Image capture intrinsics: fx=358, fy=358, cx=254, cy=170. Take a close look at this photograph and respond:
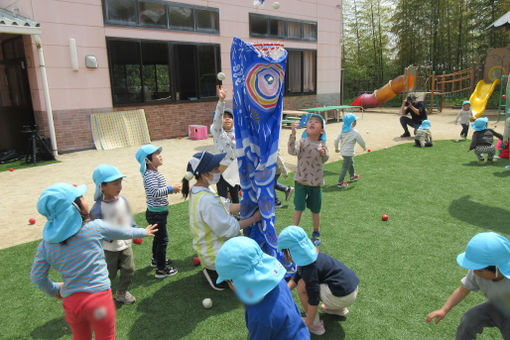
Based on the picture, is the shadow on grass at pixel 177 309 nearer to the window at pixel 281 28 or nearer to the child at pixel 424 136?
the child at pixel 424 136

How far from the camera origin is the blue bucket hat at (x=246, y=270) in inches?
75.6

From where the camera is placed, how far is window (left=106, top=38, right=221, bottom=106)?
41.4 ft

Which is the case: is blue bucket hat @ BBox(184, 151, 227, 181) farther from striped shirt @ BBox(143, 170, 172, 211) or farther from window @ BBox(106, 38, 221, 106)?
window @ BBox(106, 38, 221, 106)

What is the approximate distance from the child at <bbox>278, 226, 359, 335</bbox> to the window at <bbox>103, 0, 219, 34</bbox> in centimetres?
1157

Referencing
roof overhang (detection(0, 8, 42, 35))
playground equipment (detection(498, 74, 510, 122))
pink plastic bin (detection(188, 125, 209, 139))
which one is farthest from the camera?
pink plastic bin (detection(188, 125, 209, 139))

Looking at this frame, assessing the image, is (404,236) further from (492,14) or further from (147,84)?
(492,14)

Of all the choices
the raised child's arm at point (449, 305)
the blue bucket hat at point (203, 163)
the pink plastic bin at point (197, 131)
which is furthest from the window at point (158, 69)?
the raised child's arm at point (449, 305)

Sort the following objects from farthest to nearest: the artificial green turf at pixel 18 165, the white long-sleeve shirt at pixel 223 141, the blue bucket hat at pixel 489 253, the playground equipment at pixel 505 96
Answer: the playground equipment at pixel 505 96
the artificial green turf at pixel 18 165
the white long-sleeve shirt at pixel 223 141
the blue bucket hat at pixel 489 253

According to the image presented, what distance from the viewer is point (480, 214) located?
18.8 feet

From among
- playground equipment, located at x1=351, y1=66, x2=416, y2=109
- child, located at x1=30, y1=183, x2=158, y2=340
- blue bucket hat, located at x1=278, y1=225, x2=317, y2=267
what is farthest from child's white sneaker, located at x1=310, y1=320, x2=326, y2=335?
playground equipment, located at x1=351, y1=66, x2=416, y2=109

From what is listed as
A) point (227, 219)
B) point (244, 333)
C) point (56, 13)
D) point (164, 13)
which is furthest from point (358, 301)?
point (164, 13)

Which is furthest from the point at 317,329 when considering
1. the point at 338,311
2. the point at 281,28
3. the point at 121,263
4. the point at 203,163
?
the point at 281,28

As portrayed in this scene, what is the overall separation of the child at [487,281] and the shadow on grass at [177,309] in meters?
2.07

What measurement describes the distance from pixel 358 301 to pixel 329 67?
17.5 metres
